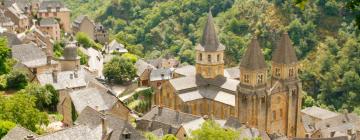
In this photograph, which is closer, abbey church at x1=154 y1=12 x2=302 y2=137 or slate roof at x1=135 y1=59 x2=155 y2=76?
abbey church at x1=154 y1=12 x2=302 y2=137

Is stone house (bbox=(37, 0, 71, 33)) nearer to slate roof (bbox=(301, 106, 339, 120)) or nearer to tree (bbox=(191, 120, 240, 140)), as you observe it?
slate roof (bbox=(301, 106, 339, 120))

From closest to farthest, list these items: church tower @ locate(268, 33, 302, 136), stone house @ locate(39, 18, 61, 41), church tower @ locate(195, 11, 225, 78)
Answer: church tower @ locate(268, 33, 302, 136)
church tower @ locate(195, 11, 225, 78)
stone house @ locate(39, 18, 61, 41)

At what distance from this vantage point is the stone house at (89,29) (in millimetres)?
86688

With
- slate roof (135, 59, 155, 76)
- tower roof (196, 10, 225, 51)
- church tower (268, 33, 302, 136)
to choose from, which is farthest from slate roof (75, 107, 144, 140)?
→ slate roof (135, 59, 155, 76)

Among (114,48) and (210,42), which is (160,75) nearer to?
(210,42)

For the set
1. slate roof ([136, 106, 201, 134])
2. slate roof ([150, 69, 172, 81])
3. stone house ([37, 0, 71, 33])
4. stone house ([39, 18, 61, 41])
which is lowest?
slate roof ([136, 106, 201, 134])

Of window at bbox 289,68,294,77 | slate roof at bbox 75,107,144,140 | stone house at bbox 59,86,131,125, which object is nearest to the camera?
slate roof at bbox 75,107,144,140

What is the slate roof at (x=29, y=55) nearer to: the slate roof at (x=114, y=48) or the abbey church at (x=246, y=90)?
the abbey church at (x=246, y=90)

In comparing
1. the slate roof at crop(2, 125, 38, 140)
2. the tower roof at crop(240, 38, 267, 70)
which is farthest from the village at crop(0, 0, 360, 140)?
the slate roof at crop(2, 125, 38, 140)

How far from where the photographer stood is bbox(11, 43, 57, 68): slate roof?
57.6 m

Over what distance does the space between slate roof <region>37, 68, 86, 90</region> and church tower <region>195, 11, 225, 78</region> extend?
11.5 m

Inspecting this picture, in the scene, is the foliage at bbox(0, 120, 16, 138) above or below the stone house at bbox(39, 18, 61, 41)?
below

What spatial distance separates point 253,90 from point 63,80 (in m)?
17.1

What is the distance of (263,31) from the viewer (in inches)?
4104
